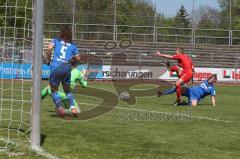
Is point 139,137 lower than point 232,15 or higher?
lower

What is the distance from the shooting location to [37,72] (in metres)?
8.05

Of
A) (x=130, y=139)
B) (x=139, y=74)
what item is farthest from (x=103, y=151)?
(x=139, y=74)

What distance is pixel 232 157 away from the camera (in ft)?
25.9

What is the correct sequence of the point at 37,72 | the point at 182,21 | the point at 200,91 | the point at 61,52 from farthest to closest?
the point at 182,21
the point at 200,91
the point at 61,52
the point at 37,72

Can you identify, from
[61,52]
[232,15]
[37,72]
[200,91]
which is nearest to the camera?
[37,72]

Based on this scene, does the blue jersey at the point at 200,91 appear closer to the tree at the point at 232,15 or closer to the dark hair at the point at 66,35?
the dark hair at the point at 66,35

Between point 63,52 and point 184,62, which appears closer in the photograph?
point 63,52

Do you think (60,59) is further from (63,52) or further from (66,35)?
(66,35)

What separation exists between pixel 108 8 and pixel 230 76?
470 inches

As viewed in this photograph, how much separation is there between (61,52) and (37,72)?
4.13 m

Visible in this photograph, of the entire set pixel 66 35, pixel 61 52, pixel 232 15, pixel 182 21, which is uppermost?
pixel 232 15

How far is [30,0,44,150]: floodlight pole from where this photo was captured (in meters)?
7.97

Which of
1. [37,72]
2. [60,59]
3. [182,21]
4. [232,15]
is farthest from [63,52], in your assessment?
[232,15]

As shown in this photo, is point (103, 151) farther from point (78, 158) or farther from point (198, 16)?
point (198, 16)
